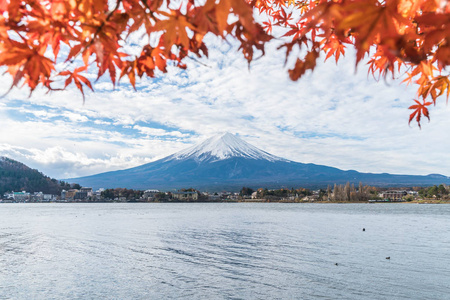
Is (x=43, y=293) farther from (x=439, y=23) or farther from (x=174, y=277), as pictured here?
(x=439, y=23)

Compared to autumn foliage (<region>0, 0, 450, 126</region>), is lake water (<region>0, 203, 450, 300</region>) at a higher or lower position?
lower

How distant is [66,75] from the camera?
111 inches

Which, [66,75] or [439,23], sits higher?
[66,75]

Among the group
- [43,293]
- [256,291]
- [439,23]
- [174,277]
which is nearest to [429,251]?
[256,291]

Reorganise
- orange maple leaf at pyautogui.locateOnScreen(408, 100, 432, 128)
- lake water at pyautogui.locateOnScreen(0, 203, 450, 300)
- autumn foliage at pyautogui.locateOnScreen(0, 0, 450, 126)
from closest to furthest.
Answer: autumn foliage at pyautogui.locateOnScreen(0, 0, 450, 126)
orange maple leaf at pyautogui.locateOnScreen(408, 100, 432, 128)
lake water at pyautogui.locateOnScreen(0, 203, 450, 300)

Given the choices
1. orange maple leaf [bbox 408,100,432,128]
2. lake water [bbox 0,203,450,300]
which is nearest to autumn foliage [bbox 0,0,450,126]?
orange maple leaf [bbox 408,100,432,128]

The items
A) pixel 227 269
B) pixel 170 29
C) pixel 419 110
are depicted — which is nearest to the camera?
pixel 170 29

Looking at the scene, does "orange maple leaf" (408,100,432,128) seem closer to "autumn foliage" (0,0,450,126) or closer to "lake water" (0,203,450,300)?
"autumn foliage" (0,0,450,126)

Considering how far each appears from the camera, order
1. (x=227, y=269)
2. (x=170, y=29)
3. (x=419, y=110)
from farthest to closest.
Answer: (x=227, y=269)
(x=419, y=110)
(x=170, y=29)

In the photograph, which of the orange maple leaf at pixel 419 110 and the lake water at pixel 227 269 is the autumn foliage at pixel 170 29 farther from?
the lake water at pixel 227 269

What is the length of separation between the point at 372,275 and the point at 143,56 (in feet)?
74.1

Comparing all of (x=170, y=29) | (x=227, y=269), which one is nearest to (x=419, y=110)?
(x=170, y=29)

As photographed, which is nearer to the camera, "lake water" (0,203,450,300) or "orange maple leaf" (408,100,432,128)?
"orange maple leaf" (408,100,432,128)

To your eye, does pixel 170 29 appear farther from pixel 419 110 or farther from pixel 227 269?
pixel 227 269
